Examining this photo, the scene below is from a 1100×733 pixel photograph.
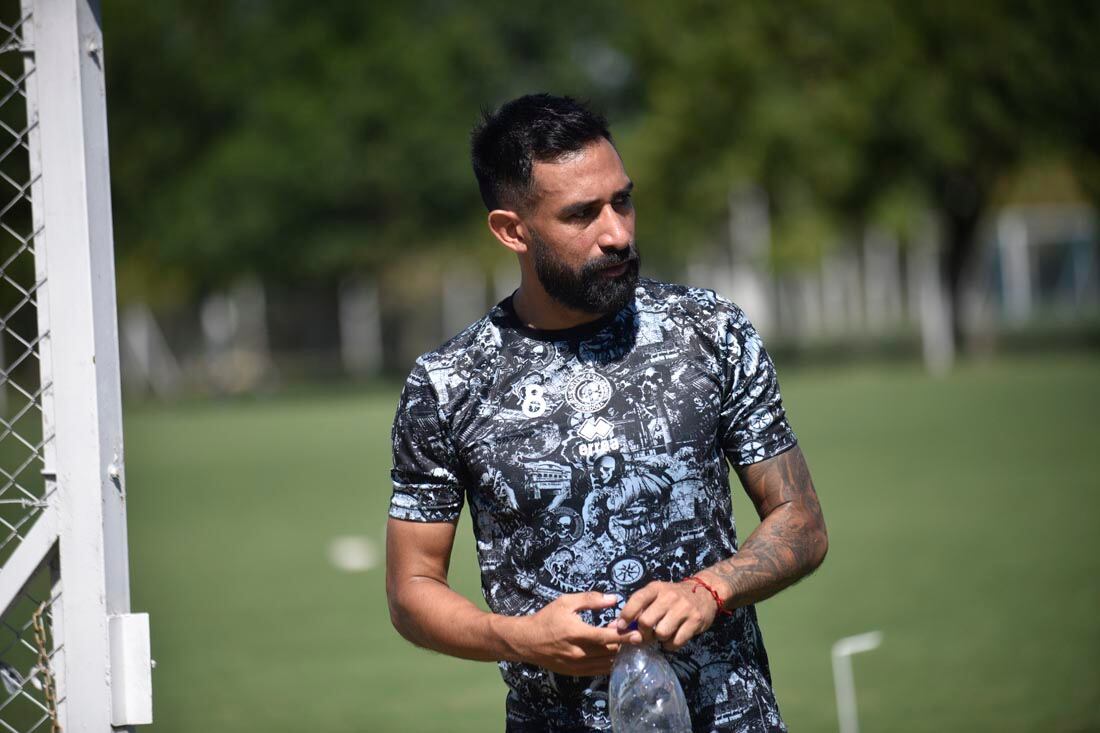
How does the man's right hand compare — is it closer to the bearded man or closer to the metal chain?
the bearded man

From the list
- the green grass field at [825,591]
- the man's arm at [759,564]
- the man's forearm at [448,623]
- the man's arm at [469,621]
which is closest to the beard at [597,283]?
the man's arm at [759,564]

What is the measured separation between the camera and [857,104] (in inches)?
1248

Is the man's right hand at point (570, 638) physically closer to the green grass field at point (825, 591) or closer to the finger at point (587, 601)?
the finger at point (587, 601)

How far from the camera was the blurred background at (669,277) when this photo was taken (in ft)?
27.8

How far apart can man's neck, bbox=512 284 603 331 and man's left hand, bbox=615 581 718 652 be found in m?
0.66

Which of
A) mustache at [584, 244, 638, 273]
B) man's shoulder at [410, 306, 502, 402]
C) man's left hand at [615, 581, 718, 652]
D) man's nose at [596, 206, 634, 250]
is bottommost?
man's left hand at [615, 581, 718, 652]

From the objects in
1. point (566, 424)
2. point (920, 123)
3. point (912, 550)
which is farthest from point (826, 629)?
point (920, 123)

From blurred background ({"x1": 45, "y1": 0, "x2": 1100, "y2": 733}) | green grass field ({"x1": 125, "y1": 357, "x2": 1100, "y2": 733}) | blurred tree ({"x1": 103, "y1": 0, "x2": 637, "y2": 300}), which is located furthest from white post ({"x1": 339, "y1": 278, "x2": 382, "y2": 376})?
green grass field ({"x1": 125, "y1": 357, "x2": 1100, "y2": 733})

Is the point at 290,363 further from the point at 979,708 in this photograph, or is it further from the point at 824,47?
the point at 979,708

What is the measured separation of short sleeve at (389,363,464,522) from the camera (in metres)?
3.04

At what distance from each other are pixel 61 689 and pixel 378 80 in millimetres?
41944

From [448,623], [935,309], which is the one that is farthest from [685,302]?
[935,309]

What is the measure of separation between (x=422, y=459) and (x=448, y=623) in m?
0.37

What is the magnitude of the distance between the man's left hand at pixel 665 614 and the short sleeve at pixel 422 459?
1.82 ft
